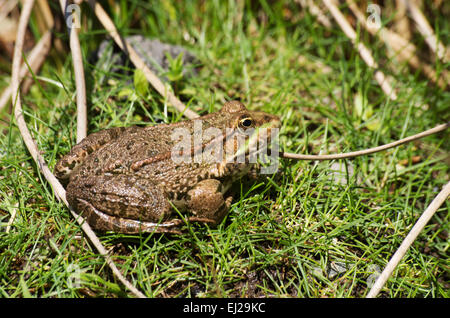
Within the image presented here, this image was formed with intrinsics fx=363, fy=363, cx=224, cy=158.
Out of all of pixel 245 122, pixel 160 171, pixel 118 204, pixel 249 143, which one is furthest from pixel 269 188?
pixel 118 204

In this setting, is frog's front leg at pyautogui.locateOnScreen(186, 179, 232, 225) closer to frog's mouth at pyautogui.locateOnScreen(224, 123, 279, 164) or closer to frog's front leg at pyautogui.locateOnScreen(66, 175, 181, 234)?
frog's front leg at pyautogui.locateOnScreen(66, 175, 181, 234)

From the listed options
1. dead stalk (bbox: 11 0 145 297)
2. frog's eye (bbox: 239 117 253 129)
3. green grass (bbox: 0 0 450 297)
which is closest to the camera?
dead stalk (bbox: 11 0 145 297)

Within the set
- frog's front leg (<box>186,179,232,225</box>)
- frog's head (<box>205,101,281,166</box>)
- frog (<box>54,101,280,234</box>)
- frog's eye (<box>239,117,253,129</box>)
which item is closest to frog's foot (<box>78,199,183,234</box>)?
frog (<box>54,101,280,234</box>)

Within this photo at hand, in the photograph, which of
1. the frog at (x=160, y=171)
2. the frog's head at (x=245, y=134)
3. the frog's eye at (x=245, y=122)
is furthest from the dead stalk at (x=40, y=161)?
the frog's eye at (x=245, y=122)

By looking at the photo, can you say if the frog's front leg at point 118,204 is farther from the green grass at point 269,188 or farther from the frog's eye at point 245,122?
the frog's eye at point 245,122

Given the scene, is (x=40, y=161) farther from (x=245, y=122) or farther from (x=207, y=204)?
(x=245, y=122)
